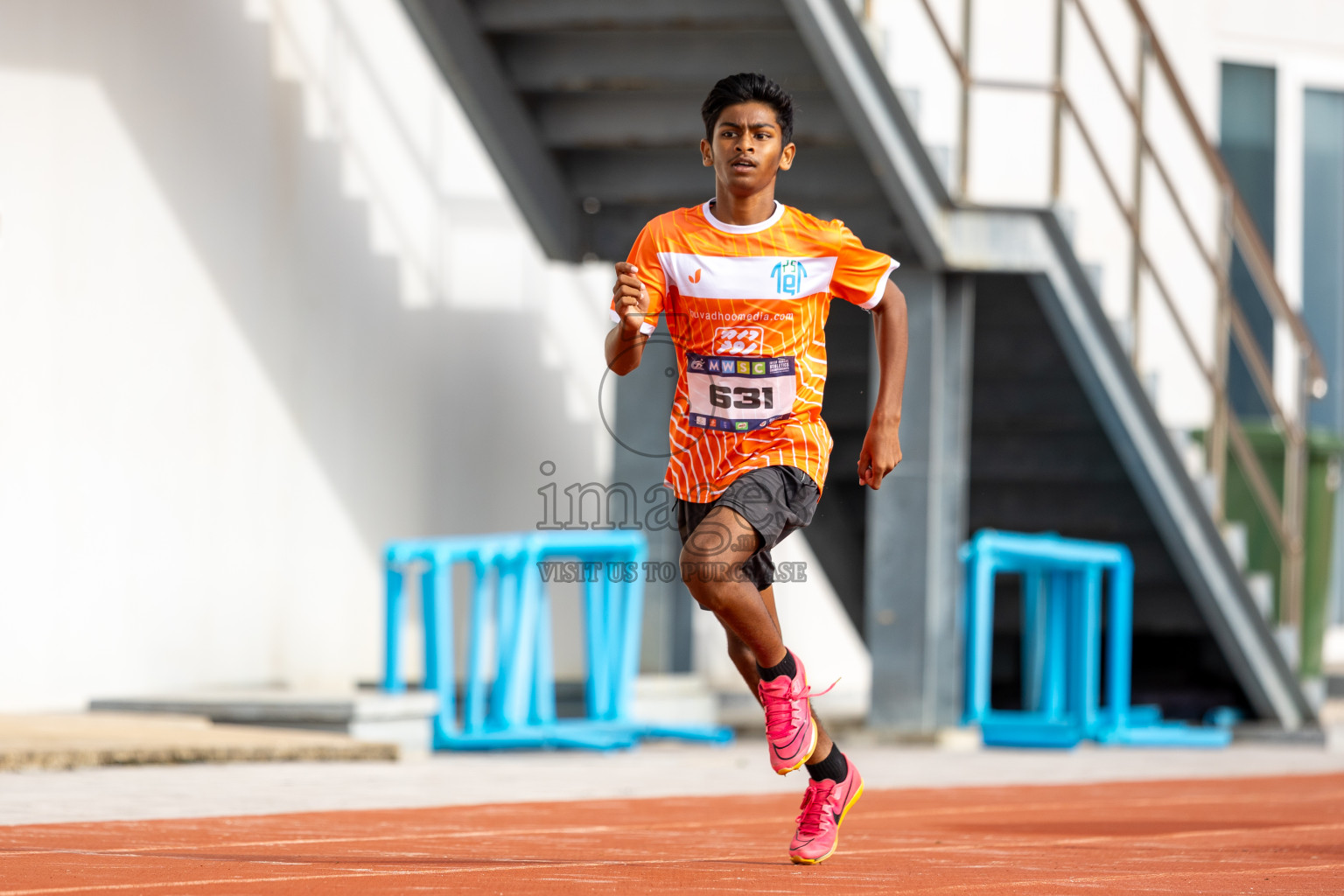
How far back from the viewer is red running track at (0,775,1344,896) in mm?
4410

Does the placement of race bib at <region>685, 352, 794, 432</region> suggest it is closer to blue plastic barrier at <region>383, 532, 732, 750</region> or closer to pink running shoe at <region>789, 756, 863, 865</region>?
pink running shoe at <region>789, 756, 863, 865</region>

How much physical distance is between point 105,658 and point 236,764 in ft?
5.99

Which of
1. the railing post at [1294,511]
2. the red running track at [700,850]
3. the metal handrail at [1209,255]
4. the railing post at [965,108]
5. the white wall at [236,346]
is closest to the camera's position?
the red running track at [700,850]

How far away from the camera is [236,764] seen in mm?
8109

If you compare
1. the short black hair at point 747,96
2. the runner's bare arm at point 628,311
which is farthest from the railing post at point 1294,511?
the runner's bare arm at point 628,311

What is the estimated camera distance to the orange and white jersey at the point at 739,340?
16.2 ft

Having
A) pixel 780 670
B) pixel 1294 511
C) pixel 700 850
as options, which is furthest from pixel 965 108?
pixel 780 670

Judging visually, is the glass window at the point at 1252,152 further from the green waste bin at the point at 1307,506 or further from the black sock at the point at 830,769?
the black sock at the point at 830,769

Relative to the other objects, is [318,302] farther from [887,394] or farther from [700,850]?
[887,394]

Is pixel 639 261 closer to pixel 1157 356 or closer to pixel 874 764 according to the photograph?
pixel 874 764

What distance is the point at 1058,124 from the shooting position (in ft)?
33.4

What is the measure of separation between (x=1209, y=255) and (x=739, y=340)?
6736 millimetres

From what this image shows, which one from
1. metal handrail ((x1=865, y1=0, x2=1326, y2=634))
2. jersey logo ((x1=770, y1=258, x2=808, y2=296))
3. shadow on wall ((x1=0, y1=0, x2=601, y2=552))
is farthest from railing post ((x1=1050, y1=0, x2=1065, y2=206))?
jersey logo ((x1=770, y1=258, x2=808, y2=296))

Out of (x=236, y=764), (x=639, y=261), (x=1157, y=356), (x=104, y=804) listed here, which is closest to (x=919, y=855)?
(x=639, y=261)
